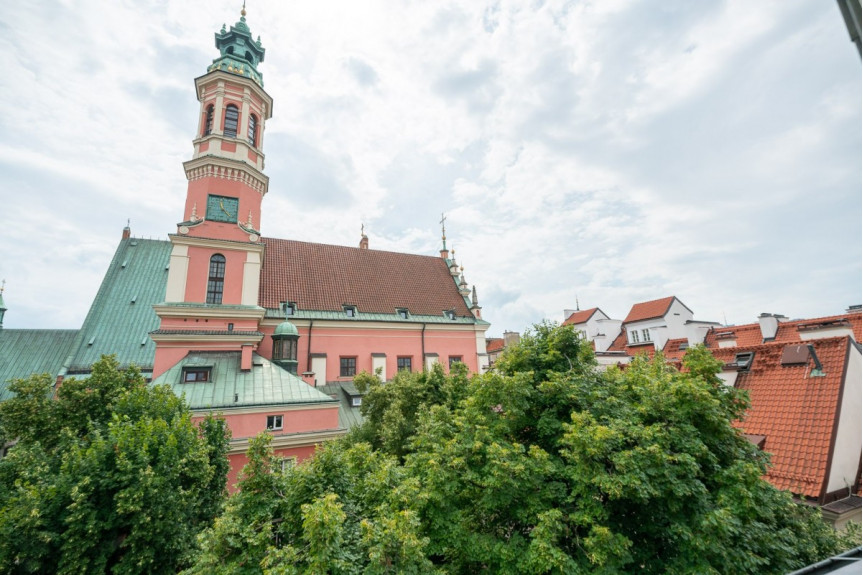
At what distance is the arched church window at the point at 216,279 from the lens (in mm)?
18875

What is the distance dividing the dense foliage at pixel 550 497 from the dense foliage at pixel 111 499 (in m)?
3.23

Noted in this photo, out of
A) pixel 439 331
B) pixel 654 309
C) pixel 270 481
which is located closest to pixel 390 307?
pixel 439 331

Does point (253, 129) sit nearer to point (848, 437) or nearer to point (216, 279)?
point (216, 279)

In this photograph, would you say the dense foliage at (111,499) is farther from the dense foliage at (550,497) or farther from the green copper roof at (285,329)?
the green copper roof at (285,329)

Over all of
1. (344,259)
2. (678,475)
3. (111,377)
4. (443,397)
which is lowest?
(678,475)

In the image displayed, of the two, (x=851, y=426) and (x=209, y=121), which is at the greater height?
(x=209, y=121)

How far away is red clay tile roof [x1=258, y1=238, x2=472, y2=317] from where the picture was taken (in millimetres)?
23094

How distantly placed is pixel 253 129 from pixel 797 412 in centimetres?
2704

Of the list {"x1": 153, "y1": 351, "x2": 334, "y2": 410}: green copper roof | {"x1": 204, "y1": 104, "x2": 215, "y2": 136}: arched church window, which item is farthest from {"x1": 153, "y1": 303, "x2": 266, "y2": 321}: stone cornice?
{"x1": 204, "y1": 104, "x2": 215, "y2": 136}: arched church window

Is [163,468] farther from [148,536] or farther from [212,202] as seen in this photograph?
[212,202]

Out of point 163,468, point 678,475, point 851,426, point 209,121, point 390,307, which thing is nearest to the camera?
point 678,475

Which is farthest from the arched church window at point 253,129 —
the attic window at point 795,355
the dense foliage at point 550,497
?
the attic window at point 795,355

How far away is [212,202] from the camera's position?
64.7 feet

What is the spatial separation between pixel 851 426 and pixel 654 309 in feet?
79.5
